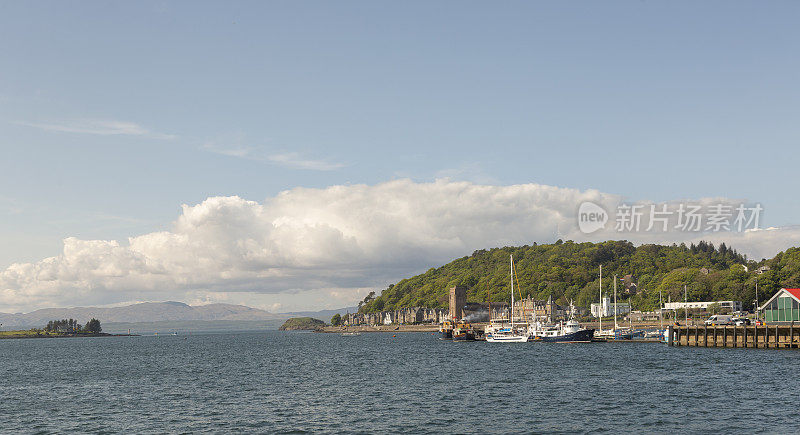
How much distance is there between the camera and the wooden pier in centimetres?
10550

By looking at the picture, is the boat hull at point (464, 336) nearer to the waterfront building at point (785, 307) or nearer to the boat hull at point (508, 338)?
the boat hull at point (508, 338)

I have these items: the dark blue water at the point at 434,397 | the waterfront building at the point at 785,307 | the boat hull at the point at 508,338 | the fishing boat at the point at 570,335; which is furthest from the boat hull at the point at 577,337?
the dark blue water at the point at 434,397

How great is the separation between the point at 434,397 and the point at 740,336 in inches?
2885

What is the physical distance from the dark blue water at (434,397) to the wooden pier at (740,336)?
Result: 5526 millimetres

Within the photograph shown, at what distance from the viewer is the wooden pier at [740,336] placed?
106 meters

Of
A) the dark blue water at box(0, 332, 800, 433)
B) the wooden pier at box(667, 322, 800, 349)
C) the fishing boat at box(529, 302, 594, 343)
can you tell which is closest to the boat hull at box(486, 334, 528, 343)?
the fishing boat at box(529, 302, 594, 343)

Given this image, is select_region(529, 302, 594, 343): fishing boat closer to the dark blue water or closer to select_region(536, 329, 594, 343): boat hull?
select_region(536, 329, 594, 343): boat hull

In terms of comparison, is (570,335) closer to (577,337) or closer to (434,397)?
(577,337)

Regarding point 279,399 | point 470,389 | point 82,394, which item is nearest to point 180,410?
point 279,399

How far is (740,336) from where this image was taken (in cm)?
11331

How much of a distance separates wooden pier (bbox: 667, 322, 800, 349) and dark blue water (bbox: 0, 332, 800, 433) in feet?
18.1

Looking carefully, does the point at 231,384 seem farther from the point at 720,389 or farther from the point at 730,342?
the point at 730,342

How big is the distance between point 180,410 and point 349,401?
14.7 m

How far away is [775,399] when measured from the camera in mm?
56438
